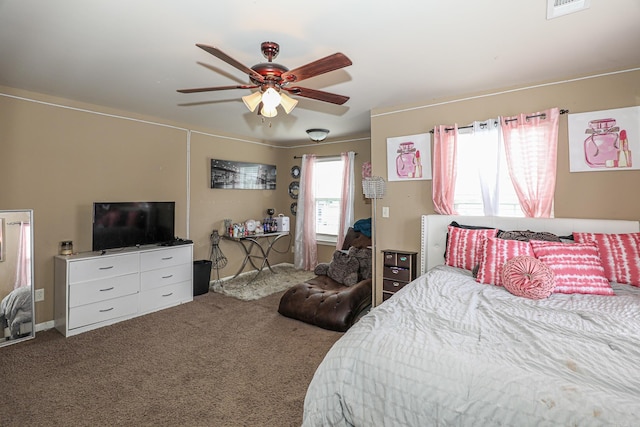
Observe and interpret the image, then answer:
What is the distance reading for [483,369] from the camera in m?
1.14

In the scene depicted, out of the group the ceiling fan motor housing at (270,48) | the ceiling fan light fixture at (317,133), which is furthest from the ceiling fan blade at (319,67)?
the ceiling fan light fixture at (317,133)

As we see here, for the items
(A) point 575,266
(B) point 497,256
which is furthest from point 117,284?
(A) point 575,266

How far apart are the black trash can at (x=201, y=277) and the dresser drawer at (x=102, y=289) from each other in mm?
869

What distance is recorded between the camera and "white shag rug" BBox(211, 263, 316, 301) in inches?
170

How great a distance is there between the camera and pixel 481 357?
1211 mm

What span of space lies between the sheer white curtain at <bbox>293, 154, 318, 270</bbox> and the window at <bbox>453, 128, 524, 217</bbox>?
9.47 ft

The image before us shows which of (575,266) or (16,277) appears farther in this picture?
(16,277)

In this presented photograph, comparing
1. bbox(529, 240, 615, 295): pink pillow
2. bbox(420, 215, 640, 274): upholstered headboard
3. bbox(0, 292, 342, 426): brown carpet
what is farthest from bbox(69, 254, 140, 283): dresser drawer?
bbox(529, 240, 615, 295): pink pillow

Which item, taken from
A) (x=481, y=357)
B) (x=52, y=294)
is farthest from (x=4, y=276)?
(x=481, y=357)

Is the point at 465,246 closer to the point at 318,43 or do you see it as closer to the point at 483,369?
the point at 483,369

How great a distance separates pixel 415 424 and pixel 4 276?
3.67 m

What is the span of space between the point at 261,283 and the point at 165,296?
55.5 inches

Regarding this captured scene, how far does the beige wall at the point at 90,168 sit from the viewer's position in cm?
309

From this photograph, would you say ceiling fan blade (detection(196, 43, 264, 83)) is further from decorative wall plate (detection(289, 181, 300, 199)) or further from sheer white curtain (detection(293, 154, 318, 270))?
decorative wall plate (detection(289, 181, 300, 199))
